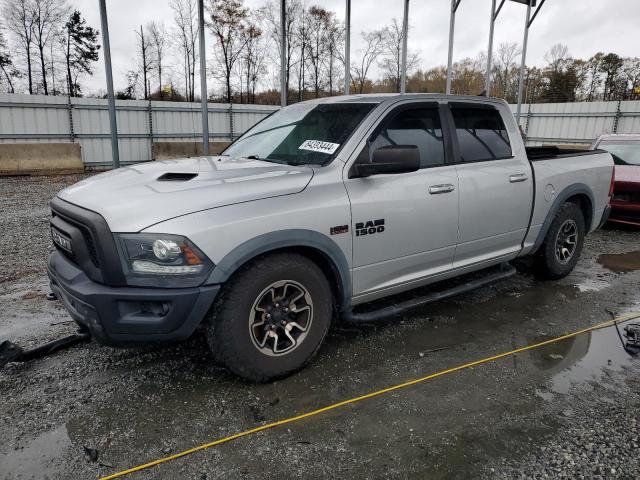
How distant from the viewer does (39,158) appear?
48.0 ft

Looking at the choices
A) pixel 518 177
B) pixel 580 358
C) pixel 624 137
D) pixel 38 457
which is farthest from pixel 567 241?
pixel 38 457

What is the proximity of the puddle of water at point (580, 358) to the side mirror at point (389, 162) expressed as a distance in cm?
172

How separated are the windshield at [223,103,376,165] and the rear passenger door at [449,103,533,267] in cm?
101

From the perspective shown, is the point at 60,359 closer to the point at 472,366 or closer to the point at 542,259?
the point at 472,366

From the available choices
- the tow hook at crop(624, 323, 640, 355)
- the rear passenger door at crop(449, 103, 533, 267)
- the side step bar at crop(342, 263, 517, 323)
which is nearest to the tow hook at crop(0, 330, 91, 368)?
the side step bar at crop(342, 263, 517, 323)

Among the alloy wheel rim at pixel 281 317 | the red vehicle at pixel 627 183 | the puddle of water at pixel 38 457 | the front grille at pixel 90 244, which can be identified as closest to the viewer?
the puddle of water at pixel 38 457

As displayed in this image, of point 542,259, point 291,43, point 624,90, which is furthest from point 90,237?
point 624,90

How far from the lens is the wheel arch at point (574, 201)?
4.74 metres

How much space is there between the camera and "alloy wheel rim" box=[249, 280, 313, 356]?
2861mm

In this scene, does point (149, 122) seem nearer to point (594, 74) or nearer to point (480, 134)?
point (480, 134)

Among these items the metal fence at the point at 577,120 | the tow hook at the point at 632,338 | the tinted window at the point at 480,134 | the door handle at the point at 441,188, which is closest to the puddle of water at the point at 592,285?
the tow hook at the point at 632,338

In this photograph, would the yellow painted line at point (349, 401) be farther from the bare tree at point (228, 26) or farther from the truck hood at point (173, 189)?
the bare tree at point (228, 26)

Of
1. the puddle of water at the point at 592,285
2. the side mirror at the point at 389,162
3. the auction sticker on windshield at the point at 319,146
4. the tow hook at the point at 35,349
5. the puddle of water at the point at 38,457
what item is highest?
the auction sticker on windshield at the point at 319,146

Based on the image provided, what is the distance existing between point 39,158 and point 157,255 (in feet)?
48.1
